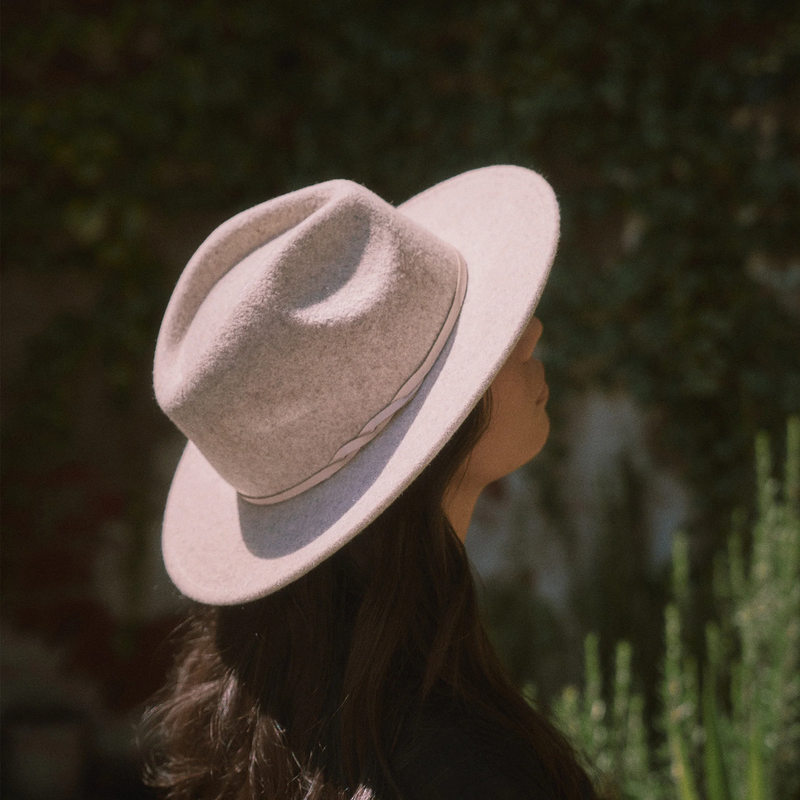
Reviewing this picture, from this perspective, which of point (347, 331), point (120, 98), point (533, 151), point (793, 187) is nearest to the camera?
point (347, 331)

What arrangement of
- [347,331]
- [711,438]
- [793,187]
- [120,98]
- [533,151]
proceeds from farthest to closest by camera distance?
1. [120,98]
2. [533,151]
3. [711,438]
4. [793,187]
5. [347,331]

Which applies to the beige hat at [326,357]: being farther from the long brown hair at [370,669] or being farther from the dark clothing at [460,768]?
the dark clothing at [460,768]

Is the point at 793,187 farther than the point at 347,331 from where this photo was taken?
Yes

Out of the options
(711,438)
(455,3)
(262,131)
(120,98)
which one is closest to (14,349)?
(120,98)

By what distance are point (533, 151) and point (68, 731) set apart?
2.74 meters

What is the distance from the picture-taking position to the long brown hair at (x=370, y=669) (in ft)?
3.02

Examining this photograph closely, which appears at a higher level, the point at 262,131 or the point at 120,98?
the point at 120,98

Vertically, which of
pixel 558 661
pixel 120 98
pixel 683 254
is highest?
pixel 120 98

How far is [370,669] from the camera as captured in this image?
3.06ft

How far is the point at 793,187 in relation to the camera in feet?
7.34

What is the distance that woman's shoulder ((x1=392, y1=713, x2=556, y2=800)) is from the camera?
2.75 feet

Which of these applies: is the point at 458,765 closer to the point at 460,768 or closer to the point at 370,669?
the point at 460,768

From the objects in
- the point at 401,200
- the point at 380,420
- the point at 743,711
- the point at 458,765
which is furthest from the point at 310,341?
the point at 401,200

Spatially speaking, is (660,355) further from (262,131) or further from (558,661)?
(262,131)
